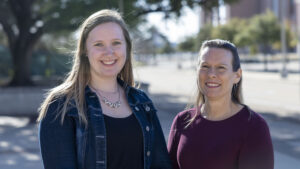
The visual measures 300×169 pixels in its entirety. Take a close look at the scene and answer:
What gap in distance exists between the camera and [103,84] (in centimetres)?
215

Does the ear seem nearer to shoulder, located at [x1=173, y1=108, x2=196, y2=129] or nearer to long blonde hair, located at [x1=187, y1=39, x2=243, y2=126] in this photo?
long blonde hair, located at [x1=187, y1=39, x2=243, y2=126]

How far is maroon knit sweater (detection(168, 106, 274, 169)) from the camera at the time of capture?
1952mm

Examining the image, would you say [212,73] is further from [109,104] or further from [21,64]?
[21,64]

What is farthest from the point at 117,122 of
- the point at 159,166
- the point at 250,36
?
the point at 250,36

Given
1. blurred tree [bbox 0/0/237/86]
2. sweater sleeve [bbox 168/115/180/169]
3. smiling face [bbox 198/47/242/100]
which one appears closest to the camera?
smiling face [bbox 198/47/242/100]

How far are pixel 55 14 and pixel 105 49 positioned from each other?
11.3 metres

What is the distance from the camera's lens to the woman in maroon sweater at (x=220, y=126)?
1.97 meters

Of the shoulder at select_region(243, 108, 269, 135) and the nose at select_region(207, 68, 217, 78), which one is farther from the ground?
the nose at select_region(207, 68, 217, 78)

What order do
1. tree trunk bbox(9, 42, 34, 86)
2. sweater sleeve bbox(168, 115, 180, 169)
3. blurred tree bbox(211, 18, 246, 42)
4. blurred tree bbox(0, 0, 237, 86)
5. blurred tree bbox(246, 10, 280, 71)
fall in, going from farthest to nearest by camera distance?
Answer: blurred tree bbox(211, 18, 246, 42), blurred tree bbox(246, 10, 280, 71), tree trunk bbox(9, 42, 34, 86), blurred tree bbox(0, 0, 237, 86), sweater sleeve bbox(168, 115, 180, 169)

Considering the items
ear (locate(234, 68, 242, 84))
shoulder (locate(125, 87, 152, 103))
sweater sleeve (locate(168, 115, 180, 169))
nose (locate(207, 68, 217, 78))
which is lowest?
sweater sleeve (locate(168, 115, 180, 169))

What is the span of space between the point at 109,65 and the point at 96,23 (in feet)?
0.76

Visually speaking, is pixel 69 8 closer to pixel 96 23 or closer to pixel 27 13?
pixel 27 13

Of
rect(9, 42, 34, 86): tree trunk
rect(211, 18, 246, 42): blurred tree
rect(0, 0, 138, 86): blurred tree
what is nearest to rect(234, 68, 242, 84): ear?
rect(0, 0, 138, 86): blurred tree

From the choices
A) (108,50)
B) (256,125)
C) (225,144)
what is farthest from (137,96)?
(256,125)
